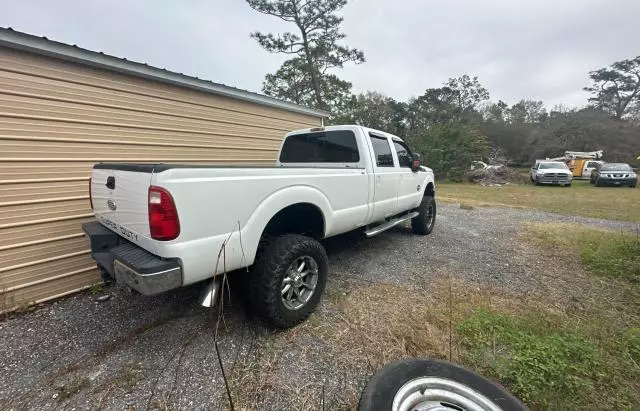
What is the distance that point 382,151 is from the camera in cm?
403

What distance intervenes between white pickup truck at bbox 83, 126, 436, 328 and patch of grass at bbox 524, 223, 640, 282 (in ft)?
11.2

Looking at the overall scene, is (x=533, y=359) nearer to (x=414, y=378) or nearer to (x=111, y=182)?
(x=414, y=378)

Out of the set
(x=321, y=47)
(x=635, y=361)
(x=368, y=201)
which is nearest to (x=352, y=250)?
(x=368, y=201)

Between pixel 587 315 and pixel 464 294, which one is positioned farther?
pixel 464 294

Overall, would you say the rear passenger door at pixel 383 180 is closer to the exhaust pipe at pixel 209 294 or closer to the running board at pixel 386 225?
the running board at pixel 386 225

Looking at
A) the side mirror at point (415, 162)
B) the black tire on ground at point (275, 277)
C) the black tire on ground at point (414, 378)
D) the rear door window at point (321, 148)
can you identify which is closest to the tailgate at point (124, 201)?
the black tire on ground at point (275, 277)

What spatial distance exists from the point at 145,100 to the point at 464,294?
15.3ft

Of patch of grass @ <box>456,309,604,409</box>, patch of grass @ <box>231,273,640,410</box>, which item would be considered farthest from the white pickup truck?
patch of grass @ <box>456,309,604,409</box>

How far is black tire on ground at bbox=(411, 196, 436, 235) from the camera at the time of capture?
543 centimetres

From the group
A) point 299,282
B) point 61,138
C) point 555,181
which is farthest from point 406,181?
point 555,181

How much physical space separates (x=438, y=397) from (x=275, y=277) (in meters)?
1.36

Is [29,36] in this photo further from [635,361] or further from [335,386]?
[635,361]

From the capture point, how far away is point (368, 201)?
11.4 ft

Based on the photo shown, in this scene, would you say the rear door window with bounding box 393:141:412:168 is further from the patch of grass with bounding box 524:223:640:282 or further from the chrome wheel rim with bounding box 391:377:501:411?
the chrome wheel rim with bounding box 391:377:501:411
